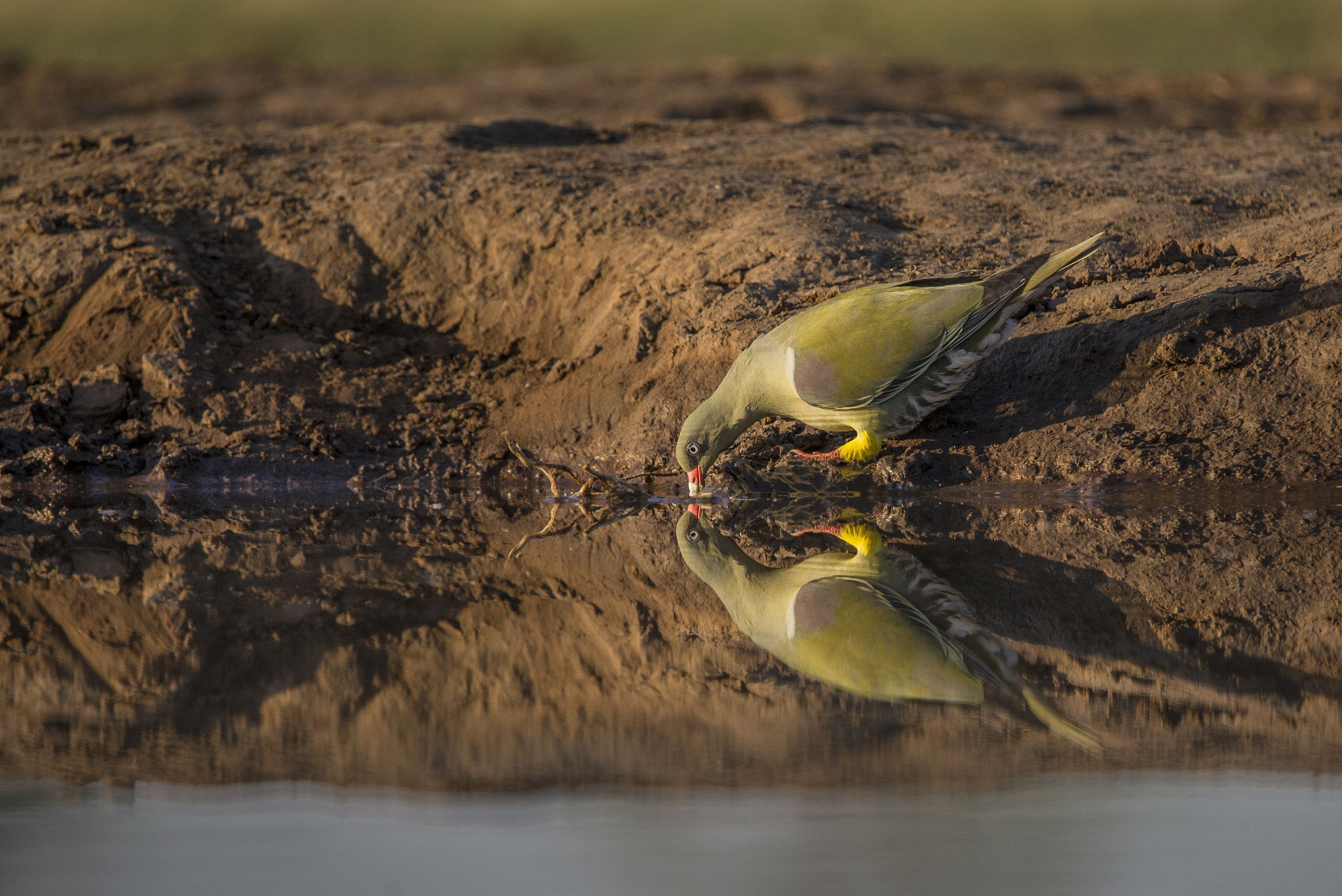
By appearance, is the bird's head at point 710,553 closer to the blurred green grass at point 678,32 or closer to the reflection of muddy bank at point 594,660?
the reflection of muddy bank at point 594,660

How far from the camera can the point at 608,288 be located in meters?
8.62

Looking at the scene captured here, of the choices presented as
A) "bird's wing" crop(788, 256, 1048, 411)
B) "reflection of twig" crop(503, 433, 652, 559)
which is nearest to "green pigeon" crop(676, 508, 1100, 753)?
"bird's wing" crop(788, 256, 1048, 411)

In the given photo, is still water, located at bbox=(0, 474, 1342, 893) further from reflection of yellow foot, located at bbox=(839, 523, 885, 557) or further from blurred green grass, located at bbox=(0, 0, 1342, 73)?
blurred green grass, located at bbox=(0, 0, 1342, 73)

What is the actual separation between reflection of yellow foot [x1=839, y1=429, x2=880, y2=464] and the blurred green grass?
1215 cm

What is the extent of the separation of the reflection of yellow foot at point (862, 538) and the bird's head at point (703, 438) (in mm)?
1020

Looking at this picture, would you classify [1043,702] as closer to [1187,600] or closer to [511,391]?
[1187,600]

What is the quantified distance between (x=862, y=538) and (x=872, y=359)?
1.09m

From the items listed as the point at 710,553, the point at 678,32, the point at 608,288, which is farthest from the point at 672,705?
the point at 678,32

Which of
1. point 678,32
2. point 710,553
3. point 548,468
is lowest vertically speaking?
point 710,553

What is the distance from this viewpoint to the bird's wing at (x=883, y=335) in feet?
20.2

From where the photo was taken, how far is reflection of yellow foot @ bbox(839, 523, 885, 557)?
17.0 feet

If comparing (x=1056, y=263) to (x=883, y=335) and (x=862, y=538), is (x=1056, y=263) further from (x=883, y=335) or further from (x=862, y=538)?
(x=862, y=538)

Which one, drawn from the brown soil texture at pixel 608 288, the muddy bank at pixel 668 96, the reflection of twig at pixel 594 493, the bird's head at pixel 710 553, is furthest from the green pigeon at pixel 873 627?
the muddy bank at pixel 668 96

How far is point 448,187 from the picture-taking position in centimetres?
938
